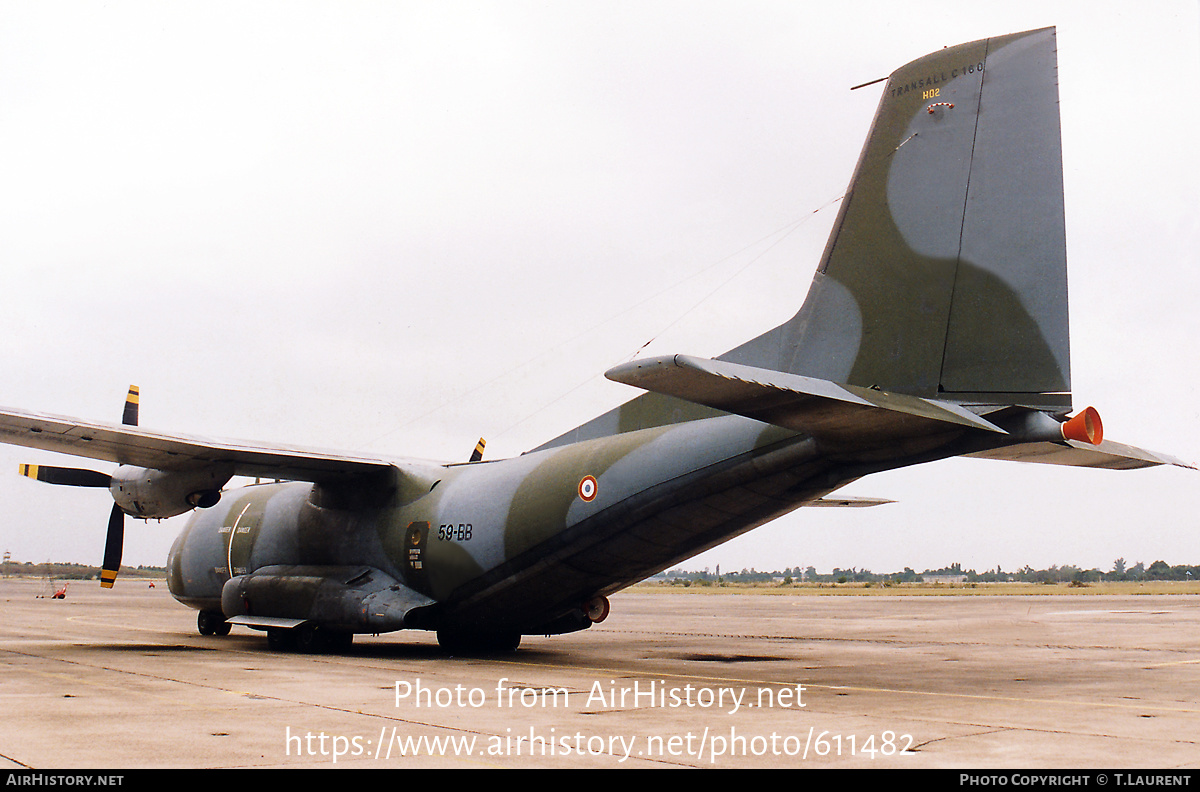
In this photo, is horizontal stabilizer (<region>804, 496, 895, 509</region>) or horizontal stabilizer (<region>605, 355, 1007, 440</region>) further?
horizontal stabilizer (<region>804, 496, 895, 509</region>)

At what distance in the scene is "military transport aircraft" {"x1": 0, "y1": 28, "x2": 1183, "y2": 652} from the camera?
10.8 m

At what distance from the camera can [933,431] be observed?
1083cm

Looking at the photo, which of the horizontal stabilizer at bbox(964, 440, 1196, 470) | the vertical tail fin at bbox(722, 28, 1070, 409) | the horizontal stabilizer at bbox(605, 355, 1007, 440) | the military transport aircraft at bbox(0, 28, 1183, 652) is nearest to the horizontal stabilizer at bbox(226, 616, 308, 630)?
the military transport aircraft at bbox(0, 28, 1183, 652)

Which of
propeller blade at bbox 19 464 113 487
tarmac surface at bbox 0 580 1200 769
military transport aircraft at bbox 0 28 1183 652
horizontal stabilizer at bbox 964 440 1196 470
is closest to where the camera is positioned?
tarmac surface at bbox 0 580 1200 769

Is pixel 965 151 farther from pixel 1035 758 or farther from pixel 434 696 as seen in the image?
pixel 434 696

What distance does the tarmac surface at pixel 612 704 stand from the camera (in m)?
7.22

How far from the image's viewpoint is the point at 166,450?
16.8m

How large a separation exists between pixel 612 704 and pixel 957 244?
648cm

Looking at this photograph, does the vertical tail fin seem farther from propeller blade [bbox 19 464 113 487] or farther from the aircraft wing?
propeller blade [bbox 19 464 113 487]

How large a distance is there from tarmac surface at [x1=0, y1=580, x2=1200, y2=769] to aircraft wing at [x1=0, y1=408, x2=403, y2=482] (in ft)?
10.8

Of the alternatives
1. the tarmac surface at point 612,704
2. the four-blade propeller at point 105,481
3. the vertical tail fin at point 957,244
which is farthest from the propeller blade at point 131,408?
the vertical tail fin at point 957,244

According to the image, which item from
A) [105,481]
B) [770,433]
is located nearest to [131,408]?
[105,481]
